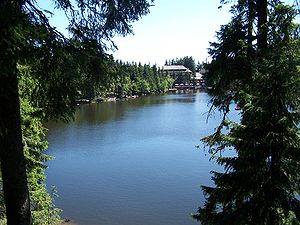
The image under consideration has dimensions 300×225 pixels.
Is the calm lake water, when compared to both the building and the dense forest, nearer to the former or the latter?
the dense forest

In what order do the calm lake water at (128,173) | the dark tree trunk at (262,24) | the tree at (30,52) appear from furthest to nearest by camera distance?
1. the calm lake water at (128,173)
2. the dark tree trunk at (262,24)
3. the tree at (30,52)

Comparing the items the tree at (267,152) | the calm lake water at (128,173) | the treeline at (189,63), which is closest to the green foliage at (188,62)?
the treeline at (189,63)

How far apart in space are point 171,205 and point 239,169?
14394 mm

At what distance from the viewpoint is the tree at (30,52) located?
3695mm

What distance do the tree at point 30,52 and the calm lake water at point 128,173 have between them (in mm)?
3973

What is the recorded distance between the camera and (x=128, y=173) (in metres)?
25.3

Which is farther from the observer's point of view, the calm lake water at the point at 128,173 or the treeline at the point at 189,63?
the treeline at the point at 189,63

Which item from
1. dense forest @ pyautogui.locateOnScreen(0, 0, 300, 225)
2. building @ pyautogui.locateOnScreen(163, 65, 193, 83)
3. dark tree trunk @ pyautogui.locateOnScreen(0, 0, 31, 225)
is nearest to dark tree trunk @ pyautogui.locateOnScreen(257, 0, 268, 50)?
dense forest @ pyautogui.locateOnScreen(0, 0, 300, 225)

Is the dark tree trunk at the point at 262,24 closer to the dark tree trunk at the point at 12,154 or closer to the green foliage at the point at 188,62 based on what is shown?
the dark tree trunk at the point at 12,154

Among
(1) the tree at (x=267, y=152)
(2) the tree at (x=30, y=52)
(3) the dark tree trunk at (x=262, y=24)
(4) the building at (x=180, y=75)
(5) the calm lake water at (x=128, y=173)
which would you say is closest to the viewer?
(2) the tree at (x=30, y=52)

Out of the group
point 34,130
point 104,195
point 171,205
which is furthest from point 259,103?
point 104,195

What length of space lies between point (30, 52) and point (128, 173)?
862 inches

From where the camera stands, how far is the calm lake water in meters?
19.1

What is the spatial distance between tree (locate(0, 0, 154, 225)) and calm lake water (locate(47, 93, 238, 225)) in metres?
3.97
